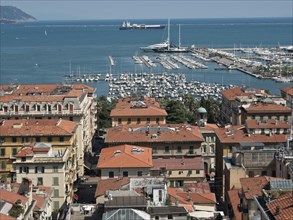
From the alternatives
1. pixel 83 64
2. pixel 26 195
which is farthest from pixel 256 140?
pixel 83 64

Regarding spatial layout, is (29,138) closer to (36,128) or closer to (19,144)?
(19,144)

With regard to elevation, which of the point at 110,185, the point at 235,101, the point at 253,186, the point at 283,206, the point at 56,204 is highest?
the point at 283,206

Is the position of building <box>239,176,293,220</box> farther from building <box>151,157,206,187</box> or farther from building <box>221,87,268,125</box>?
building <box>221,87,268,125</box>

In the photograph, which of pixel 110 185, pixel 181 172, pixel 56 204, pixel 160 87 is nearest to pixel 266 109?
pixel 181 172

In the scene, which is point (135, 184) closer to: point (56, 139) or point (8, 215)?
point (8, 215)

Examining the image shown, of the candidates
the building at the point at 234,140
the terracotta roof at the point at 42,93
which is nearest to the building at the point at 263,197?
the building at the point at 234,140

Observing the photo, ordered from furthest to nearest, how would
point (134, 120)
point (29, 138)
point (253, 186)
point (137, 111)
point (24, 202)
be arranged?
point (137, 111) → point (134, 120) → point (29, 138) → point (253, 186) → point (24, 202)

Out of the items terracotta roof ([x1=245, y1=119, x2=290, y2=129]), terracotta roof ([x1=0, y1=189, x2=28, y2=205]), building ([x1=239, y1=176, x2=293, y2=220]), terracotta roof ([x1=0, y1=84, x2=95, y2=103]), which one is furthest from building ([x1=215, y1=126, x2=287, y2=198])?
terracotta roof ([x1=0, y1=189, x2=28, y2=205])
